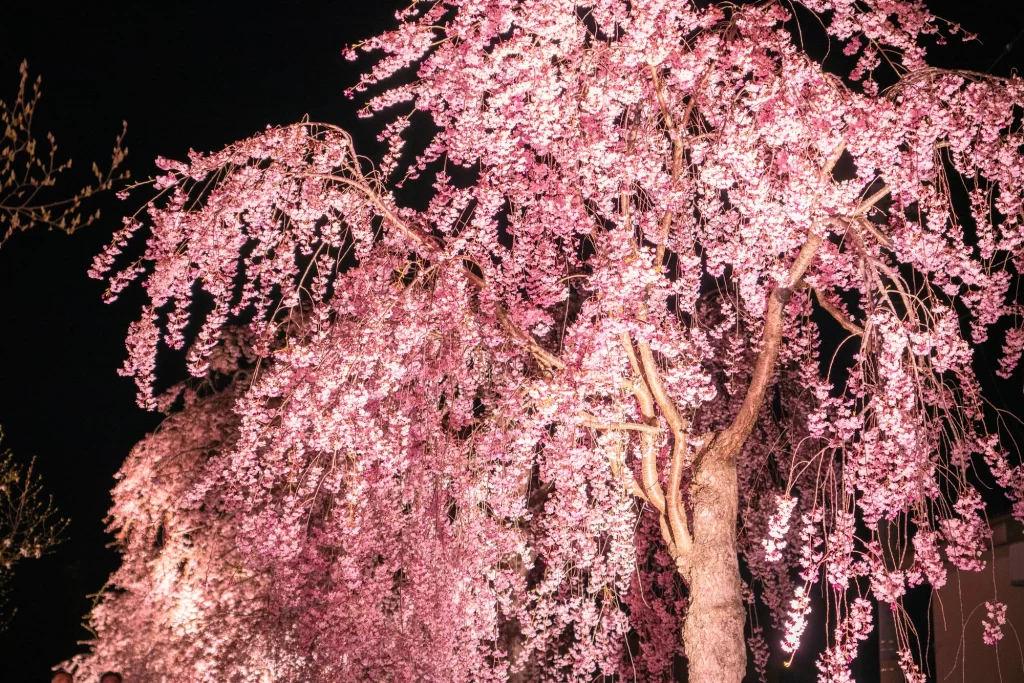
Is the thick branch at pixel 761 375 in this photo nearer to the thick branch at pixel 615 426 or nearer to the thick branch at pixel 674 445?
the thick branch at pixel 674 445

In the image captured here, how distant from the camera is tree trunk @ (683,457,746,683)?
6215 mm

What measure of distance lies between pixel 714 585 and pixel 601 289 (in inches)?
95.5

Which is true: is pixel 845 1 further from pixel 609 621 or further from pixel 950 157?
pixel 609 621

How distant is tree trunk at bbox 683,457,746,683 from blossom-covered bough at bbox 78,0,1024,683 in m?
0.02

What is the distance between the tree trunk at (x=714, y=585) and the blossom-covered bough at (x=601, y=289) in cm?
2

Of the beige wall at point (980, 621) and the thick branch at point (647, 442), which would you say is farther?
the beige wall at point (980, 621)

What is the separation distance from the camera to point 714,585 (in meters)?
6.36

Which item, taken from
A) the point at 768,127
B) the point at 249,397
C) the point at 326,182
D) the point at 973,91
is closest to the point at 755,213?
the point at 768,127

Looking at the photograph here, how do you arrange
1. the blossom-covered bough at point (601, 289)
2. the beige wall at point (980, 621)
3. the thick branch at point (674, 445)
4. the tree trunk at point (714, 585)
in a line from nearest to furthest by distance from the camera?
the blossom-covered bough at point (601, 289) → the tree trunk at point (714, 585) → the thick branch at point (674, 445) → the beige wall at point (980, 621)

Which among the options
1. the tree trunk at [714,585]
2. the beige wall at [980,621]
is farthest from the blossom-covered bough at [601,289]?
the beige wall at [980,621]

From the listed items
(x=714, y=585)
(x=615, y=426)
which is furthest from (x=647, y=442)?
(x=714, y=585)

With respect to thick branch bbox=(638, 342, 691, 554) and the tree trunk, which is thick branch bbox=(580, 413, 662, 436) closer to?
thick branch bbox=(638, 342, 691, 554)

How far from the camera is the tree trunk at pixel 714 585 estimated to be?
621 cm

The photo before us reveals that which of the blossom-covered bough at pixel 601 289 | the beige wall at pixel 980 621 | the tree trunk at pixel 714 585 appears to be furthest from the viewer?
the beige wall at pixel 980 621
